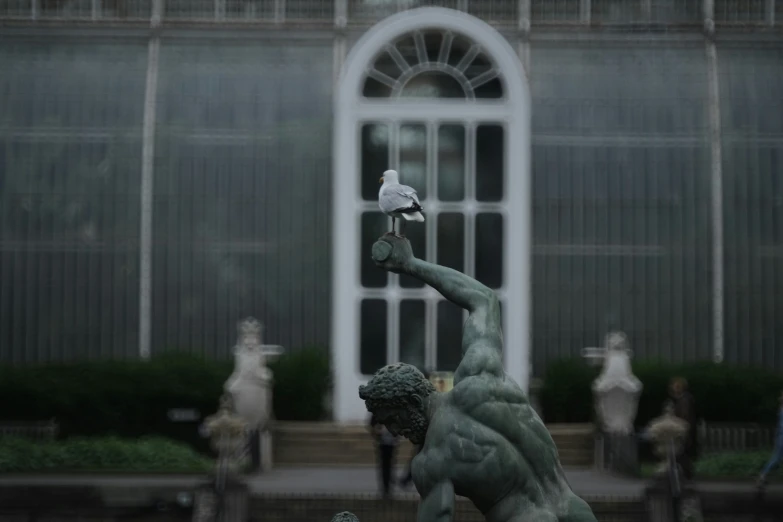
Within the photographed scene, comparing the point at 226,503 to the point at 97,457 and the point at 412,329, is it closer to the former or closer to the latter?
the point at 97,457

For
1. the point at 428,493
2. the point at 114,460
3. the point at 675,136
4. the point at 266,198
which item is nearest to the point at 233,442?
the point at 114,460

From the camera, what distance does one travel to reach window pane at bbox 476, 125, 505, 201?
26.5 meters

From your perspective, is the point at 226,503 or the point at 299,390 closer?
the point at 226,503

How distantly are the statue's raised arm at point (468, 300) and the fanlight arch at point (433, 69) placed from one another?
2064 cm

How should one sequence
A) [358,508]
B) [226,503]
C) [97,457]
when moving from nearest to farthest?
[226,503]
[358,508]
[97,457]

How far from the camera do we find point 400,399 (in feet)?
18.0

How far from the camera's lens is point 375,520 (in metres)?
17.9

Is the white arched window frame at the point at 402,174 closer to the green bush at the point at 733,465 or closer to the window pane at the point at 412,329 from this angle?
the window pane at the point at 412,329

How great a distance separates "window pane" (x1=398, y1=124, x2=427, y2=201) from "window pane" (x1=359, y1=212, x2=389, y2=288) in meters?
0.73

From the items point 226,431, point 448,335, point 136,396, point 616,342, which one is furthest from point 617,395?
point 136,396

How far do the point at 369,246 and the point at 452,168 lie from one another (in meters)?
1.78

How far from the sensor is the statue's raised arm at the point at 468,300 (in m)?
5.54

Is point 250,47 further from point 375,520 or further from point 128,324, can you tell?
point 375,520

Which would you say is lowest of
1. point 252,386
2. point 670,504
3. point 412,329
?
point 670,504
